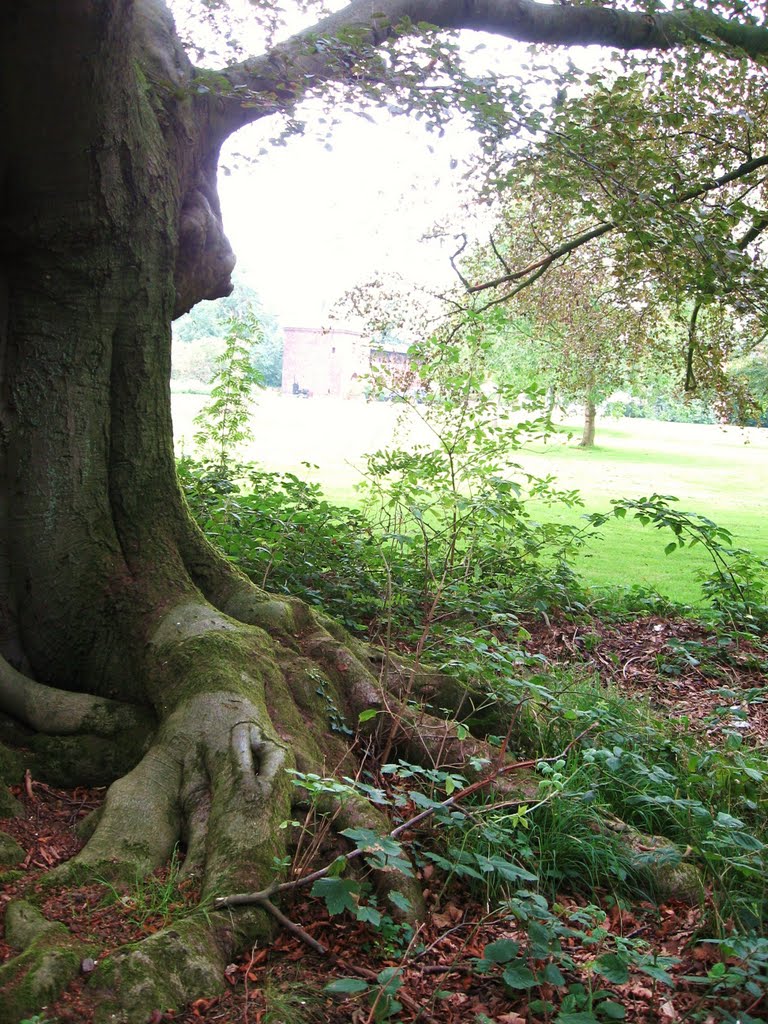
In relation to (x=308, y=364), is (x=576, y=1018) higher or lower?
lower

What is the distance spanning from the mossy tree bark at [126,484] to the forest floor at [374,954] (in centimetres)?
32

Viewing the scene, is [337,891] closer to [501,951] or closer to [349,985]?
[349,985]

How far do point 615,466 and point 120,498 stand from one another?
85.2ft

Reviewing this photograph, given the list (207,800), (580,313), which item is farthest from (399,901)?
(580,313)

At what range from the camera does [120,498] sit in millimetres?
4504

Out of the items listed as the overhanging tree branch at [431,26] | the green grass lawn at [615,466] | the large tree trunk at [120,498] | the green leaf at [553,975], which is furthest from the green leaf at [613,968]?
the overhanging tree branch at [431,26]

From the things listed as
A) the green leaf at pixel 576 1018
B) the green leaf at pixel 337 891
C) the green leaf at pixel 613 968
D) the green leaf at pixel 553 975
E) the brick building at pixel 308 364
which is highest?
the brick building at pixel 308 364

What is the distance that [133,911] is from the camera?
2.93 metres

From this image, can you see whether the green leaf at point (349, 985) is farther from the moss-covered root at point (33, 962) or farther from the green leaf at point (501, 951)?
the moss-covered root at point (33, 962)

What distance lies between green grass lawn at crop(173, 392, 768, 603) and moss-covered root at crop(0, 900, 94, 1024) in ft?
10.2

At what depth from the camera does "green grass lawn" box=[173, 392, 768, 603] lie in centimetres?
1216

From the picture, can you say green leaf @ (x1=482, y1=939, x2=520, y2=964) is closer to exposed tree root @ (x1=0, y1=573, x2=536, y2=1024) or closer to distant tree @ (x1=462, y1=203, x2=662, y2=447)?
exposed tree root @ (x1=0, y1=573, x2=536, y2=1024)

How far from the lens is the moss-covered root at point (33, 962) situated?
2.38 metres

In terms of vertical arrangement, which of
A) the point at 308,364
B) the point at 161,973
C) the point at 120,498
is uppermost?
the point at 308,364
